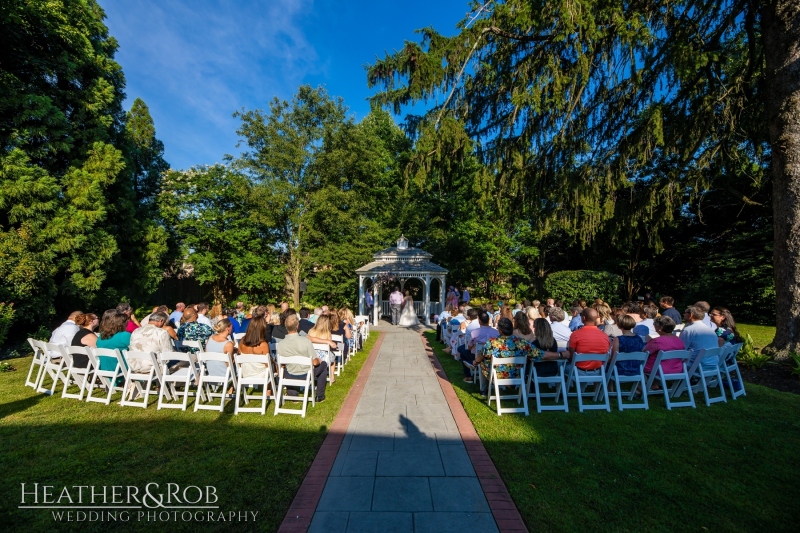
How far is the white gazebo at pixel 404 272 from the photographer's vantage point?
54.6 ft

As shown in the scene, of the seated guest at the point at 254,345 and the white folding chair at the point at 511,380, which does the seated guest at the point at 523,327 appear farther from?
A: the seated guest at the point at 254,345

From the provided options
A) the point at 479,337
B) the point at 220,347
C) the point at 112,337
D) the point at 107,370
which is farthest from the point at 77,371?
the point at 479,337

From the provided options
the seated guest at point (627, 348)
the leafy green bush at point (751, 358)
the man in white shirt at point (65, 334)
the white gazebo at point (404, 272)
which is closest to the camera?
the seated guest at point (627, 348)

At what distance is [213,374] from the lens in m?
5.41

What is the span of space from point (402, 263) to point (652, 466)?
14.0m

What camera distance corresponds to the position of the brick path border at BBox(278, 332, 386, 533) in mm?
2703

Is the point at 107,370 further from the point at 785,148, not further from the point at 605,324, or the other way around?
the point at 785,148

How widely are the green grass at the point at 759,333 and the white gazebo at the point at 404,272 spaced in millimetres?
10457

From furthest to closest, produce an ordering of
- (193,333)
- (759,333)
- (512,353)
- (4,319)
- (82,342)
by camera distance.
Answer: (759,333) < (4,319) < (193,333) < (82,342) < (512,353)

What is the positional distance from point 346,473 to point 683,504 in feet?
9.18

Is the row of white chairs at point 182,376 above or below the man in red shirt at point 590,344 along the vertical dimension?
below

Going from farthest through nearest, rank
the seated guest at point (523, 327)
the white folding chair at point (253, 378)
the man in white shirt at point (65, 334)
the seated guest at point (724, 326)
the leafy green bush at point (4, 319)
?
the leafy green bush at point (4, 319), the seated guest at point (724, 326), the man in white shirt at point (65, 334), the seated guest at point (523, 327), the white folding chair at point (253, 378)

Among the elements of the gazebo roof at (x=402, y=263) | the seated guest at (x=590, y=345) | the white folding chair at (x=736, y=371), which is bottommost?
the white folding chair at (x=736, y=371)

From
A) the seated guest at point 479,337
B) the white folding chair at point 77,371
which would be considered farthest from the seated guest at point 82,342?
the seated guest at point 479,337
